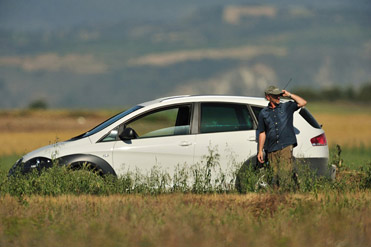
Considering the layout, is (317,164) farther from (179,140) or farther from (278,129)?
(179,140)

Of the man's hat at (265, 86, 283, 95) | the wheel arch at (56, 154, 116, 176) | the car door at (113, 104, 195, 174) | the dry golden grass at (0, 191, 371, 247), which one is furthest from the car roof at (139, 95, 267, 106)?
the dry golden grass at (0, 191, 371, 247)

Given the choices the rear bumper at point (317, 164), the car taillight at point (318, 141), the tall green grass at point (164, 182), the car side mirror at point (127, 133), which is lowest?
the tall green grass at point (164, 182)

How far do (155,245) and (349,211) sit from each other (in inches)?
110

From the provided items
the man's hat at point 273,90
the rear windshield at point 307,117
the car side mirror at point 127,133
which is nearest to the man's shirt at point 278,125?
the man's hat at point 273,90

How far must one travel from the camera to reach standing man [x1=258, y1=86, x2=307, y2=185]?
10.1 metres

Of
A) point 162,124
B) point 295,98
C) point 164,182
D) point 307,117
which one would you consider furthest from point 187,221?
point 307,117

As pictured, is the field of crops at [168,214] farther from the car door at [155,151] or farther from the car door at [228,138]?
the car door at [228,138]

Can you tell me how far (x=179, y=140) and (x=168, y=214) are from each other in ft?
8.83

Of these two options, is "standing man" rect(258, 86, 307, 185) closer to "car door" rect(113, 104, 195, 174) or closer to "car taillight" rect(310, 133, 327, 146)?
"car taillight" rect(310, 133, 327, 146)

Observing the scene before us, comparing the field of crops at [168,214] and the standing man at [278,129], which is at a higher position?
the standing man at [278,129]

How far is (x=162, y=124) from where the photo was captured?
10859mm

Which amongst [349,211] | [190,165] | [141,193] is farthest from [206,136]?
[349,211]

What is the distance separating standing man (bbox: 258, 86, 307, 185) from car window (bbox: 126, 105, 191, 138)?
1253mm

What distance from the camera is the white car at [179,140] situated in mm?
10484
